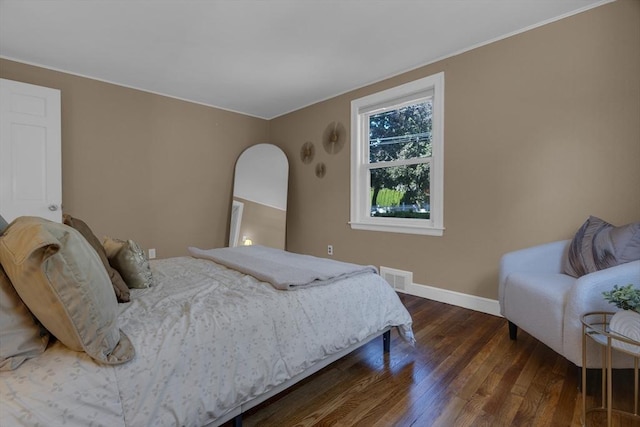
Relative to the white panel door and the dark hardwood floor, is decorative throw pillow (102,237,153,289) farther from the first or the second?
the white panel door

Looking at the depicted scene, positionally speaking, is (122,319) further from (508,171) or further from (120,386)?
(508,171)

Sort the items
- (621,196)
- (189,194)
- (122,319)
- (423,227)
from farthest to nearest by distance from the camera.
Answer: (189,194) < (423,227) < (621,196) < (122,319)

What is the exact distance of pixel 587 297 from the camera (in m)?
1.44

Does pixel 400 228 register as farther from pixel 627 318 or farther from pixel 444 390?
pixel 627 318

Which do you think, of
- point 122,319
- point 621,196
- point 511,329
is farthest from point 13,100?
point 621,196

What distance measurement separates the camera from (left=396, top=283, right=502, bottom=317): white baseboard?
258cm

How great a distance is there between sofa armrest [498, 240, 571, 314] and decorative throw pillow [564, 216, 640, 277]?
6 centimetres

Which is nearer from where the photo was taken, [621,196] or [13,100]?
[621,196]

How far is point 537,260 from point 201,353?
2.19 metres

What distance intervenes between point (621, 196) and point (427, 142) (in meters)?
1.53

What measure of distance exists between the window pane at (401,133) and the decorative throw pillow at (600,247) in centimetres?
145

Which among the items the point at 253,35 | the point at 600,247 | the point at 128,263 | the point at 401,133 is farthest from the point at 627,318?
the point at 253,35

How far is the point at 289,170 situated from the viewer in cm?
448

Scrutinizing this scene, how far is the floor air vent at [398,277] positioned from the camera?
3.15 metres
